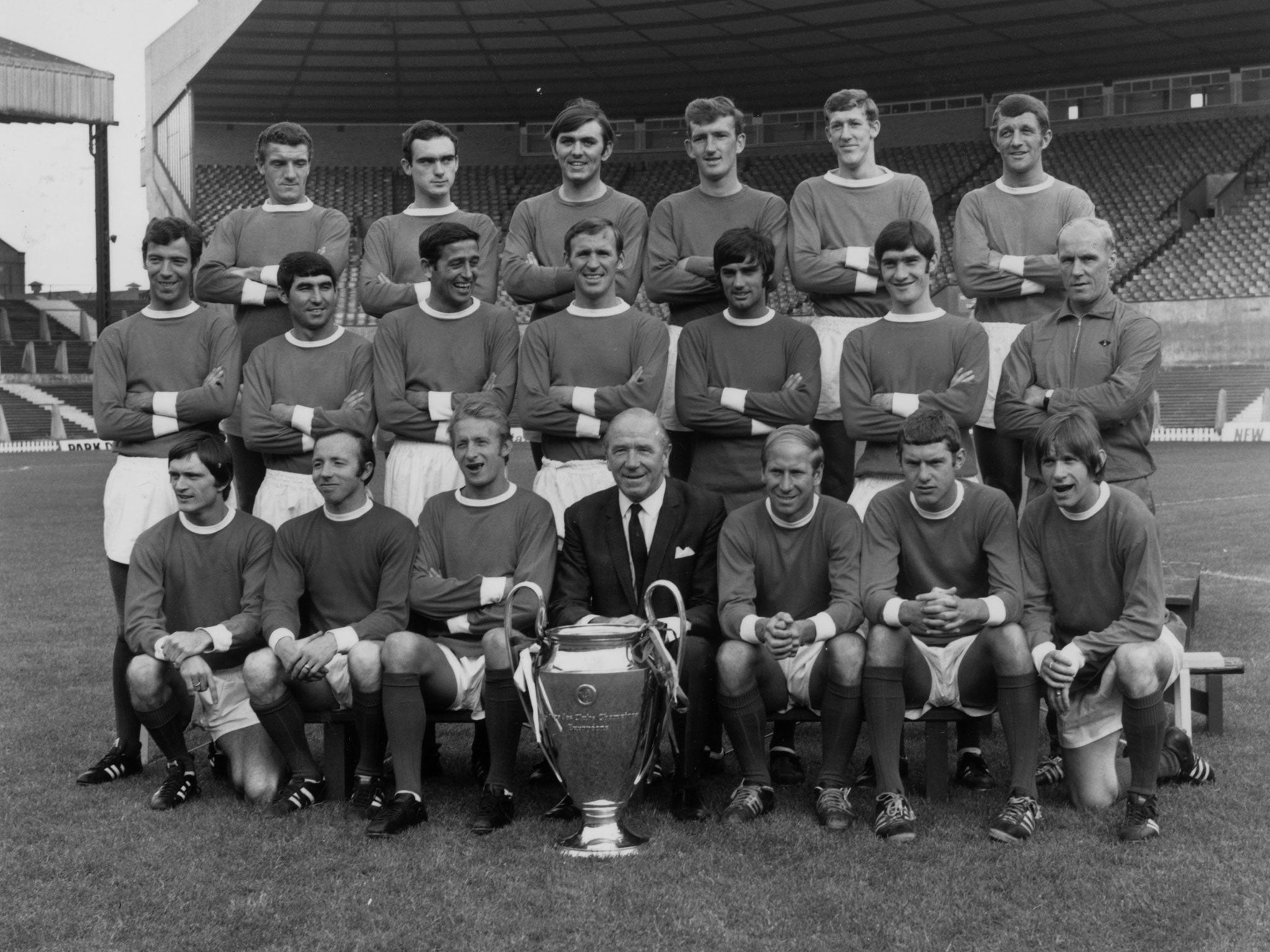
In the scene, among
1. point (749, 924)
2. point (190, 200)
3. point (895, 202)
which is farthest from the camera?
point (190, 200)

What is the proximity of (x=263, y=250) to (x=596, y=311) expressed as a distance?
1.57 m

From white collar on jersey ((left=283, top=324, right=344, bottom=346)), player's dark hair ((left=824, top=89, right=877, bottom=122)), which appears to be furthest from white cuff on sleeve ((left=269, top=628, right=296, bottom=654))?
player's dark hair ((left=824, top=89, right=877, bottom=122))

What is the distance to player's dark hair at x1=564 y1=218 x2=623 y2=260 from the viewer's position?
5.27m

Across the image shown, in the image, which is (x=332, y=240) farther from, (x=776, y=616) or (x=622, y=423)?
(x=776, y=616)

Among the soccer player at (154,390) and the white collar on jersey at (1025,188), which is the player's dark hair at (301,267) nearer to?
the soccer player at (154,390)

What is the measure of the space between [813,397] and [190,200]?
1184 inches

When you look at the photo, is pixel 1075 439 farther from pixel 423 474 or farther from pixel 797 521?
pixel 423 474

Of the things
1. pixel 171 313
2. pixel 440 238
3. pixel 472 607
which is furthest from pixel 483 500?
pixel 171 313

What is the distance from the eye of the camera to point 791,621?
457cm

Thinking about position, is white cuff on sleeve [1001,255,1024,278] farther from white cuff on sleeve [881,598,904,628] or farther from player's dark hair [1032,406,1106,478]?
white cuff on sleeve [881,598,904,628]

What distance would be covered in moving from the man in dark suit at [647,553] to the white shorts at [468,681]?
33 centimetres

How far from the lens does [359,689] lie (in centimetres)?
472

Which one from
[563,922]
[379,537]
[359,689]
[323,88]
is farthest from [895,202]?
[323,88]

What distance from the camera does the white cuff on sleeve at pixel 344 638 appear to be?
4.76 metres
